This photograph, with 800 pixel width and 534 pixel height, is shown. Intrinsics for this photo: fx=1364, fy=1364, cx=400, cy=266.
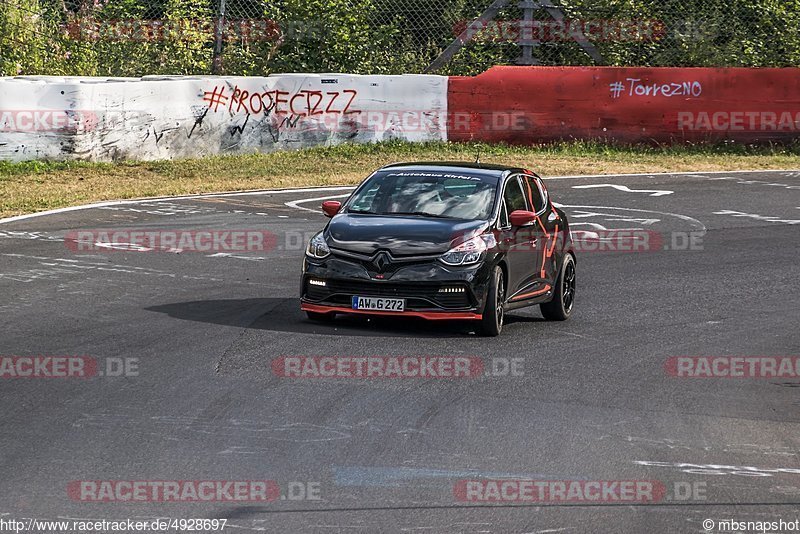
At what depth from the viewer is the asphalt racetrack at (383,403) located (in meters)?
7.11

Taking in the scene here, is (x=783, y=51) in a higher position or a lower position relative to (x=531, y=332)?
higher

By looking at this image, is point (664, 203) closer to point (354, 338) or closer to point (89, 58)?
point (354, 338)

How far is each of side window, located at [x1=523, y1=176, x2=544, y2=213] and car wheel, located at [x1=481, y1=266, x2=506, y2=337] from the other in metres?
1.68

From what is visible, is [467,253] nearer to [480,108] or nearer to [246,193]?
[246,193]

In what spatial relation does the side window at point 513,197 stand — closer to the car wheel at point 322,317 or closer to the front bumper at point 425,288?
the front bumper at point 425,288

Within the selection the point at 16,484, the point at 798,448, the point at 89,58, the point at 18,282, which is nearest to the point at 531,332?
the point at 798,448

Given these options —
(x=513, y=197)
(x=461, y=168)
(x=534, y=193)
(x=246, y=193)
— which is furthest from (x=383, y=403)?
(x=246, y=193)

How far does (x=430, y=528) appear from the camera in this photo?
667 cm

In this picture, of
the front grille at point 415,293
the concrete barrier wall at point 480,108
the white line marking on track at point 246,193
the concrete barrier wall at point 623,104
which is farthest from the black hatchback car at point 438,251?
the concrete barrier wall at point 623,104

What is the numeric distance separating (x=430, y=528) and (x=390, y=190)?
673 centimetres

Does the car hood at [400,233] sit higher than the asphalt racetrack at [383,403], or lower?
higher

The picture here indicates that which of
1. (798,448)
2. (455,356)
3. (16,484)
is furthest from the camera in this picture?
(455,356)

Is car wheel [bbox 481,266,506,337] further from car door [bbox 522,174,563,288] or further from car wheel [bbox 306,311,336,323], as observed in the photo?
car wheel [bbox 306,311,336,323]

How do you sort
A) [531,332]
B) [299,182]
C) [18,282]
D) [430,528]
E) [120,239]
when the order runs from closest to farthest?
[430,528] → [531,332] → [18,282] → [120,239] → [299,182]
